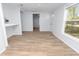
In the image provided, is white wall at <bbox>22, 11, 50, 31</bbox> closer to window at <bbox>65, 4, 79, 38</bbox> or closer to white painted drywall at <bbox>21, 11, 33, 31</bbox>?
white painted drywall at <bbox>21, 11, 33, 31</bbox>

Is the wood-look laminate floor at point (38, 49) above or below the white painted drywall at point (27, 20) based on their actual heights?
below

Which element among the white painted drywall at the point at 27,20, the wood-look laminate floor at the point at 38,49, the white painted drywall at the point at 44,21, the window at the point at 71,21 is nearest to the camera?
the wood-look laminate floor at the point at 38,49

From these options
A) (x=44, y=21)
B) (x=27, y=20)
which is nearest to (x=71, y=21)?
(x=44, y=21)

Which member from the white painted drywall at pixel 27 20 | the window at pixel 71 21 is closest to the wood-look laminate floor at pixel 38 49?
the window at pixel 71 21

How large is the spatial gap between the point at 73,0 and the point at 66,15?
3.41 metres

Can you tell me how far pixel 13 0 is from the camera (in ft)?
4.27

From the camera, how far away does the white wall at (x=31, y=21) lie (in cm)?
908

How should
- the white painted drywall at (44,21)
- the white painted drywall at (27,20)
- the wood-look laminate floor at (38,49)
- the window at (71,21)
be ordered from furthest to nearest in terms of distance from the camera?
1. the white painted drywall at (44,21)
2. the white painted drywall at (27,20)
3. the window at (71,21)
4. the wood-look laminate floor at (38,49)

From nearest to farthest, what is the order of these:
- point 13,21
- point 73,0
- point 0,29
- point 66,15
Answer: point 73,0, point 0,29, point 66,15, point 13,21

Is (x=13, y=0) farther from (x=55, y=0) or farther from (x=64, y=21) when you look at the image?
(x=64, y=21)

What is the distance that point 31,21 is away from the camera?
914 cm

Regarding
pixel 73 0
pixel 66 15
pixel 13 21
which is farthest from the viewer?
pixel 13 21

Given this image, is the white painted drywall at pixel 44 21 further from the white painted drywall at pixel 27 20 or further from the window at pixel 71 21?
the window at pixel 71 21

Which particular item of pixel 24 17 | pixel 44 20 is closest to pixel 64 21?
pixel 44 20
